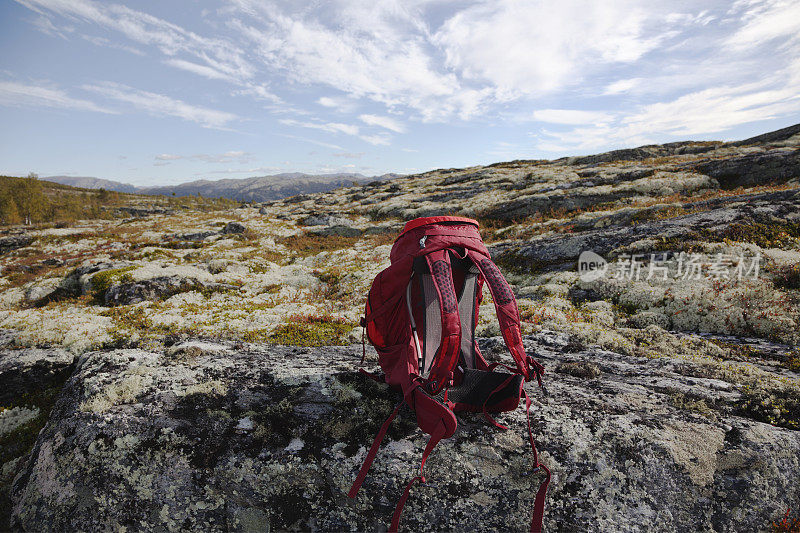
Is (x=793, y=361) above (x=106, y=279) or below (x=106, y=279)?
below

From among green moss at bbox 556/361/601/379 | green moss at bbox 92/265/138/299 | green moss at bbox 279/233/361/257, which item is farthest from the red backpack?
green moss at bbox 279/233/361/257

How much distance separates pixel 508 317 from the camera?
5020 mm

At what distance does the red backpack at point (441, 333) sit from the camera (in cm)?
441

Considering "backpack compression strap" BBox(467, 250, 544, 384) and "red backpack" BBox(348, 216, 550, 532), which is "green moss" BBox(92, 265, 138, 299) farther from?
"backpack compression strap" BBox(467, 250, 544, 384)

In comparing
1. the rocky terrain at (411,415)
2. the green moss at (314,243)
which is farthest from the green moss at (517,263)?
the green moss at (314,243)

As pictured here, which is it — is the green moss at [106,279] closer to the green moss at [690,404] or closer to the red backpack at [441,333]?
the red backpack at [441,333]

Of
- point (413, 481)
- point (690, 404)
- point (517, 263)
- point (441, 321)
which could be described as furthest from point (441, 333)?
point (517, 263)

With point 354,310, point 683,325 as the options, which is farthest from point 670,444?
point 354,310

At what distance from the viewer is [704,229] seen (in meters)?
14.6

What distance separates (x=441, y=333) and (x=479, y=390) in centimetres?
109

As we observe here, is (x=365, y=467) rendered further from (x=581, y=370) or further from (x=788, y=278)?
(x=788, y=278)

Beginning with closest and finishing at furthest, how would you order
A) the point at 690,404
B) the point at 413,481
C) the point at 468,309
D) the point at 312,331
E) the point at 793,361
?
the point at 413,481
the point at 690,404
the point at 468,309
the point at 793,361
the point at 312,331

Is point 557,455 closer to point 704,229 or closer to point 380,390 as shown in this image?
point 380,390

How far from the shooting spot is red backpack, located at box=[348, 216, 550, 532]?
174 inches
